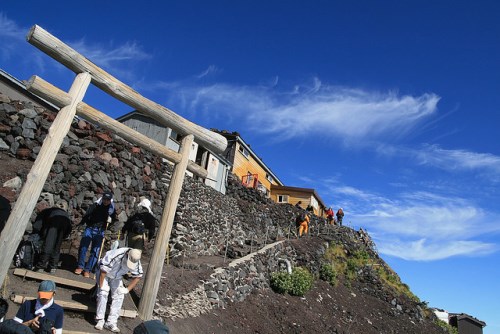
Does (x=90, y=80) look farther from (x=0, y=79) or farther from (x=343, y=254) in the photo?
(x=343, y=254)

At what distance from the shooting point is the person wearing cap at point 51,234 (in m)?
6.79

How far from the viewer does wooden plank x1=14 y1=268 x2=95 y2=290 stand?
6.35m

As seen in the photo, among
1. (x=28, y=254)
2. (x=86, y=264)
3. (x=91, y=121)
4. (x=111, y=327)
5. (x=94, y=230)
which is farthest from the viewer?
(x=86, y=264)

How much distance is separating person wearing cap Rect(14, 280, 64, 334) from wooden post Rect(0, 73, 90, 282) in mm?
1197

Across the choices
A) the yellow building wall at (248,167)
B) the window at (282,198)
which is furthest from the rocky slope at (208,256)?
the window at (282,198)

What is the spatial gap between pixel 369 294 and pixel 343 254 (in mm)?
3969

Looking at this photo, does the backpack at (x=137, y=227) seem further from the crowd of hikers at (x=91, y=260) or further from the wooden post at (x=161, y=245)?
the wooden post at (x=161, y=245)

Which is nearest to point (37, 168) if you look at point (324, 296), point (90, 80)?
point (90, 80)

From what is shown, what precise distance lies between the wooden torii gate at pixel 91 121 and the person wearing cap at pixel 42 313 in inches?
47.1

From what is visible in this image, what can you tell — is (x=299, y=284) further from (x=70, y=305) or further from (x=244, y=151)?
(x=244, y=151)

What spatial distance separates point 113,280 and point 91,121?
3.06m

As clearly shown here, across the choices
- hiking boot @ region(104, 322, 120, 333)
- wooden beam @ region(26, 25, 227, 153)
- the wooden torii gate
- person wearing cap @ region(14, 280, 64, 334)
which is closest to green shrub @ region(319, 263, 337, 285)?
wooden beam @ region(26, 25, 227, 153)

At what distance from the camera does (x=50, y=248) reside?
6.82m

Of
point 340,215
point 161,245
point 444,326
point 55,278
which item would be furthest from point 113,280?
point 340,215
